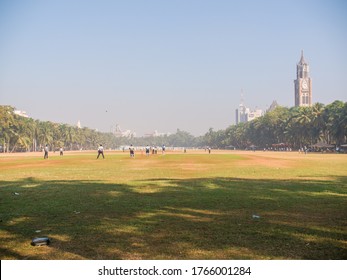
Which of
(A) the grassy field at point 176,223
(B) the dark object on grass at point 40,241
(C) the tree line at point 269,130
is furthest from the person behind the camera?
(C) the tree line at point 269,130

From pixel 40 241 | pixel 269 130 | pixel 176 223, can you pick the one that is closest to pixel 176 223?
pixel 176 223

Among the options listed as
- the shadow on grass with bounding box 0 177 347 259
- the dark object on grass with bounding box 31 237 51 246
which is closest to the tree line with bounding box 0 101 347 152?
the shadow on grass with bounding box 0 177 347 259

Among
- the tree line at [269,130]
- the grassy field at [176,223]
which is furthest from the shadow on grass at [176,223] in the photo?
the tree line at [269,130]

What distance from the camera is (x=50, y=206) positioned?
39.4ft

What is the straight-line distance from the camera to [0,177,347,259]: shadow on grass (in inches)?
265

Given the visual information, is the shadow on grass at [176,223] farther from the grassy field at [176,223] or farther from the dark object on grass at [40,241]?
the dark object on grass at [40,241]

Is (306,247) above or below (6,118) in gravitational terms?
below

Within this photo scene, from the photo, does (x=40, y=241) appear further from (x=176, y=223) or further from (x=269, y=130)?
(x=269, y=130)

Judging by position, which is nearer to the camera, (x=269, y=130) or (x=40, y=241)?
(x=40, y=241)

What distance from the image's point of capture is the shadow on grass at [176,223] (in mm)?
6727

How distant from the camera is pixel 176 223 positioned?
364 inches
